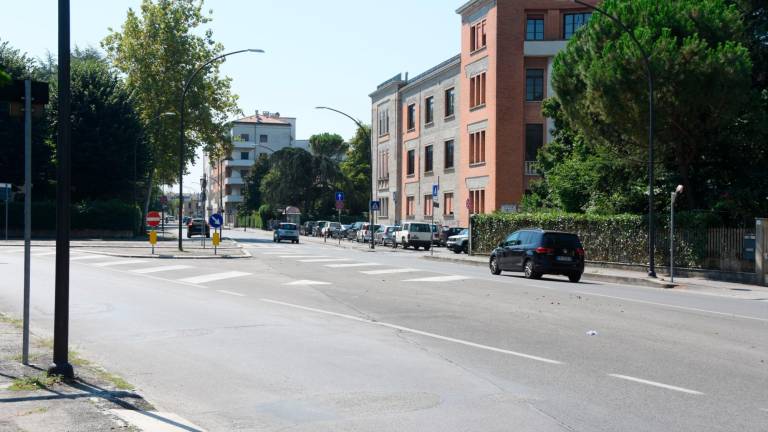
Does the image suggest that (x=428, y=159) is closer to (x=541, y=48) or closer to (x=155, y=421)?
(x=541, y=48)

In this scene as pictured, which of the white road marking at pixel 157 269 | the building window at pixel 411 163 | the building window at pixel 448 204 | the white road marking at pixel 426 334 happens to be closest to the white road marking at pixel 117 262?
the white road marking at pixel 157 269

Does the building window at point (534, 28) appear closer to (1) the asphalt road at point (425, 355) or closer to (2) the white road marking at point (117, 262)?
(2) the white road marking at point (117, 262)

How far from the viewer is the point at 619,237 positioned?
30281 millimetres

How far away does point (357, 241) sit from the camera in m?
67.2

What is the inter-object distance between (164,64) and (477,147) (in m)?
27.3

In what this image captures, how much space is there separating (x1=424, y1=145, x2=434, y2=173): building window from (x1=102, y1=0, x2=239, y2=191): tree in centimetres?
1821

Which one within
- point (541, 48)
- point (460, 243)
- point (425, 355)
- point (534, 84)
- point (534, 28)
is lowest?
point (425, 355)

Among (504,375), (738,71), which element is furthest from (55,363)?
(738,71)

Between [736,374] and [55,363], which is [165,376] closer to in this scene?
[55,363]

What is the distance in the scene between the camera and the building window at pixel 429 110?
207 feet

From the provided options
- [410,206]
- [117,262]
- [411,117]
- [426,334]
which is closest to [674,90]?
[426,334]

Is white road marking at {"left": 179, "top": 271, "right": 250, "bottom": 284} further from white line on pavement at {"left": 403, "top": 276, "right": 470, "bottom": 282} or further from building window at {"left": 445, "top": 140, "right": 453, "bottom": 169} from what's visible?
building window at {"left": 445, "top": 140, "right": 453, "bottom": 169}

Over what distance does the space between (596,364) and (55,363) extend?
5660 mm

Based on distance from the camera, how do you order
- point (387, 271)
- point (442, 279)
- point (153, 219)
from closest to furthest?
point (442, 279) → point (387, 271) → point (153, 219)
